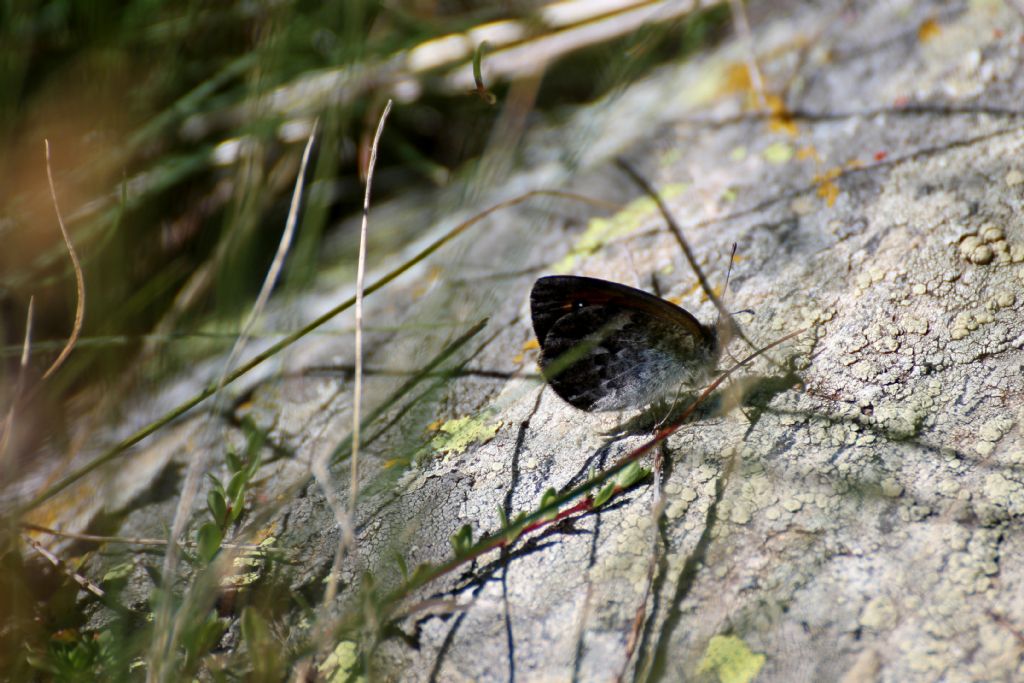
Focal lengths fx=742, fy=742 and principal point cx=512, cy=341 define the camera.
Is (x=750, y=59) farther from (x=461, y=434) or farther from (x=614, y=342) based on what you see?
(x=461, y=434)

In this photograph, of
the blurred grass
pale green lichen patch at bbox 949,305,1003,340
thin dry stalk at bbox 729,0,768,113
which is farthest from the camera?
thin dry stalk at bbox 729,0,768,113

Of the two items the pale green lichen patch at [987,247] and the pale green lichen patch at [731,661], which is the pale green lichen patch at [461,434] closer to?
the pale green lichen patch at [731,661]

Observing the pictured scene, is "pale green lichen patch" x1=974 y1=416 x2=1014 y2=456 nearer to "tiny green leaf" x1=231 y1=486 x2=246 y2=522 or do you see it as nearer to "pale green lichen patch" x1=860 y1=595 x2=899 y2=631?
"pale green lichen patch" x1=860 y1=595 x2=899 y2=631

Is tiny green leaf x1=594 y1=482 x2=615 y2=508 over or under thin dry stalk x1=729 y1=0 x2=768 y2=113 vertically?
under

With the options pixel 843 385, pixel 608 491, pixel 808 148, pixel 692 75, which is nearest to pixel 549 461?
pixel 608 491

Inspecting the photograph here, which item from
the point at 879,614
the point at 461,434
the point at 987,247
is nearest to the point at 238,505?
the point at 461,434

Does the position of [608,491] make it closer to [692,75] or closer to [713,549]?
[713,549]

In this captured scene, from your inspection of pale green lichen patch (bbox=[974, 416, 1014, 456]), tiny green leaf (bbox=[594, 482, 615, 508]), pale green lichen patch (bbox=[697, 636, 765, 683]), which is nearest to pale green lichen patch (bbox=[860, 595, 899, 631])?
pale green lichen patch (bbox=[697, 636, 765, 683])
